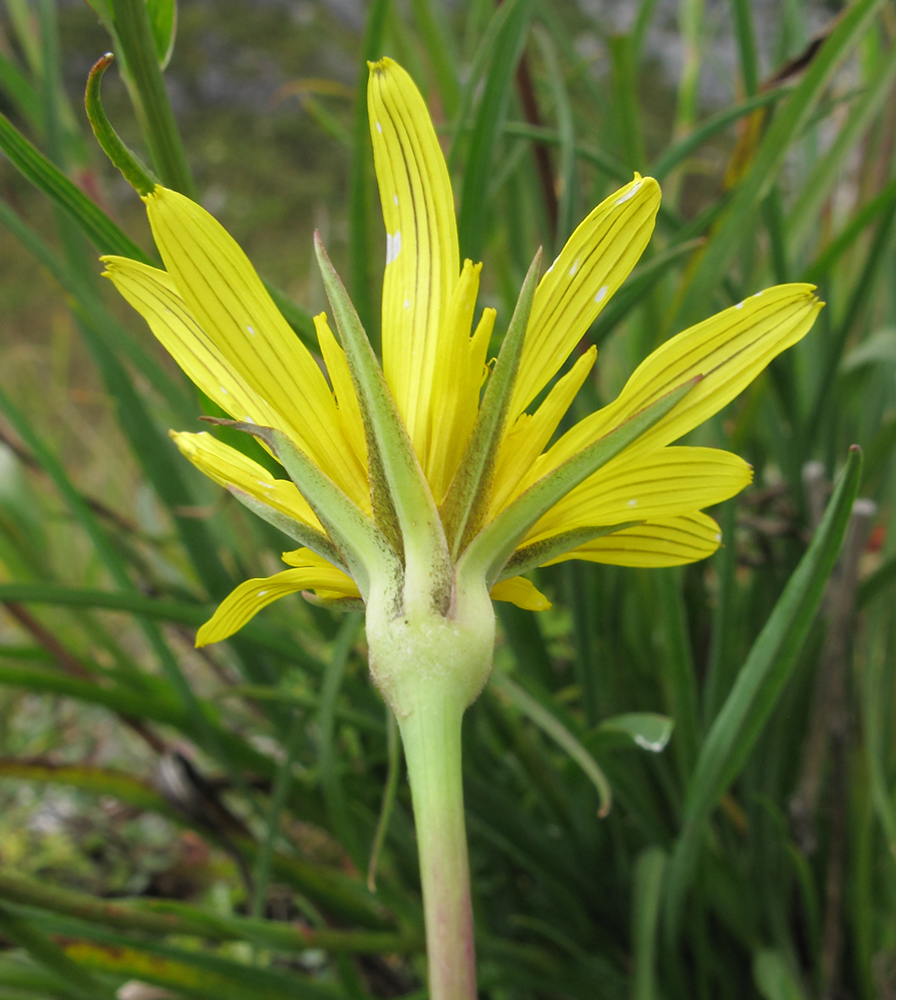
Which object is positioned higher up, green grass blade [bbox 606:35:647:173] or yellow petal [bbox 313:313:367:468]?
green grass blade [bbox 606:35:647:173]

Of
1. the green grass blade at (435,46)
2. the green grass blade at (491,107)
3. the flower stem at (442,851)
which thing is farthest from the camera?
the green grass blade at (435,46)

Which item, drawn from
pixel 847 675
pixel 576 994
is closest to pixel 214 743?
pixel 576 994

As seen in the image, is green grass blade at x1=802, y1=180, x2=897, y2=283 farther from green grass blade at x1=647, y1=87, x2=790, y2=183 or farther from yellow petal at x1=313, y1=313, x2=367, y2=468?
yellow petal at x1=313, y1=313, x2=367, y2=468

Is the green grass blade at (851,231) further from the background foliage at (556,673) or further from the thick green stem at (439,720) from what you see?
the thick green stem at (439,720)

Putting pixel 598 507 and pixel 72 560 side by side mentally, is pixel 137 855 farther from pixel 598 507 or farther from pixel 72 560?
pixel 598 507

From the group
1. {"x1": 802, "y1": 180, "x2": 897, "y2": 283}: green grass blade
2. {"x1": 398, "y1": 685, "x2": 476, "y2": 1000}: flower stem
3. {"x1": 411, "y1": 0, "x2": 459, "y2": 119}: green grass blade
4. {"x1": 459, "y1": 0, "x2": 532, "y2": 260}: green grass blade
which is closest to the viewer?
{"x1": 398, "y1": 685, "x2": 476, "y2": 1000}: flower stem

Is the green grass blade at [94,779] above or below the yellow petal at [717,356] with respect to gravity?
below

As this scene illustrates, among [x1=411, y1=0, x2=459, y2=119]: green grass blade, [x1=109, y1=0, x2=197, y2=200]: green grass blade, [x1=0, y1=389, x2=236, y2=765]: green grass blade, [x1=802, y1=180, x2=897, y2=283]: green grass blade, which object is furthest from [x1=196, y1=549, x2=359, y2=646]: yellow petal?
[x1=411, y1=0, x2=459, y2=119]: green grass blade

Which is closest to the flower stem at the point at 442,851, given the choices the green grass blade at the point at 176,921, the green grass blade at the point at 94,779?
the green grass blade at the point at 176,921
